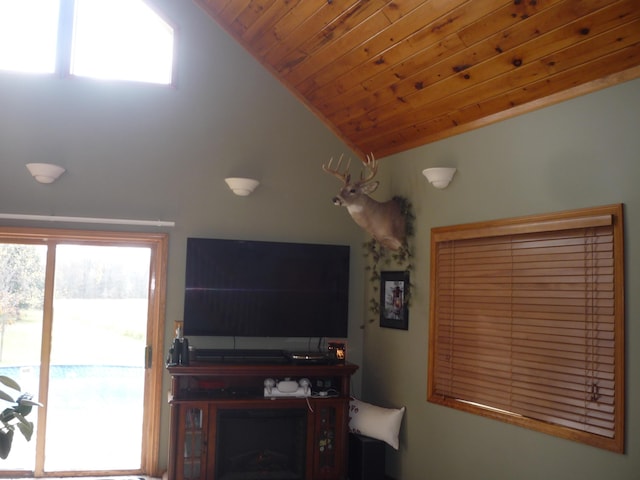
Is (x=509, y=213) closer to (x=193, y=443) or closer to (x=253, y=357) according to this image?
(x=253, y=357)

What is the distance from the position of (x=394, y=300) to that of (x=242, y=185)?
1.56 m

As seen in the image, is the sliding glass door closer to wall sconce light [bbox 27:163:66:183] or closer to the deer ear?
wall sconce light [bbox 27:163:66:183]

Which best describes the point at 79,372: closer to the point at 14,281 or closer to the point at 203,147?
the point at 14,281

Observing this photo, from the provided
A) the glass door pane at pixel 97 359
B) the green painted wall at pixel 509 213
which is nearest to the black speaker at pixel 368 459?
the green painted wall at pixel 509 213

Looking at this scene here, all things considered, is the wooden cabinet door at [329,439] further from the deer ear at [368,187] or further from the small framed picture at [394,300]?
the deer ear at [368,187]

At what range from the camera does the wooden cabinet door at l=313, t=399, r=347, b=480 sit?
4.75 metres

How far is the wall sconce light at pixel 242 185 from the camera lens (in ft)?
16.8

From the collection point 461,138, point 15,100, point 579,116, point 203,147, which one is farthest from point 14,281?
point 579,116

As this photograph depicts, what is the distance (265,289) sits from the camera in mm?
5129

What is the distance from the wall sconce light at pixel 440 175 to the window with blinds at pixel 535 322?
0.32 metres

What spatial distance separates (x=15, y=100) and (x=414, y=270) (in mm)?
3404

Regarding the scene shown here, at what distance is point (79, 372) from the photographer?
4.99 m

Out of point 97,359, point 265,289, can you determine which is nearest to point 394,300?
point 265,289

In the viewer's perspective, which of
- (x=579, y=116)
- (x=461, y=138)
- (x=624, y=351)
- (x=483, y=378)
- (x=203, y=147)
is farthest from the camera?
(x=203, y=147)
